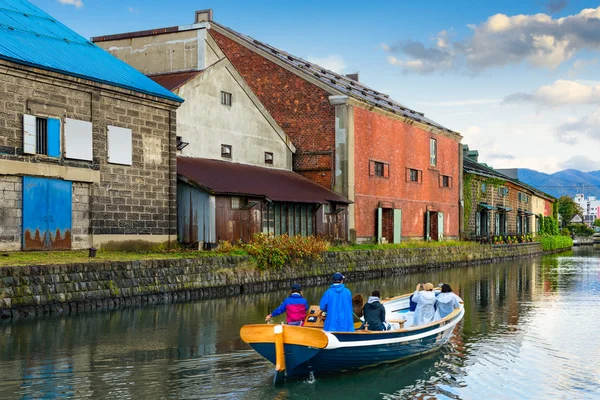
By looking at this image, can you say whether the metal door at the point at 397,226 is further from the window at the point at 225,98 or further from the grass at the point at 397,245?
the window at the point at 225,98

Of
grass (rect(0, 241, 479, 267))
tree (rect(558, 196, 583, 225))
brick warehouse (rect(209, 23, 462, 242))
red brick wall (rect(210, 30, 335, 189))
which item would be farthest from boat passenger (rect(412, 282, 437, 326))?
tree (rect(558, 196, 583, 225))

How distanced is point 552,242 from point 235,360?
6553cm

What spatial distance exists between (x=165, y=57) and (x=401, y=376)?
28.0 meters

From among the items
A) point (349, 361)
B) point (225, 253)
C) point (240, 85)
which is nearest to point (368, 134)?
point (240, 85)

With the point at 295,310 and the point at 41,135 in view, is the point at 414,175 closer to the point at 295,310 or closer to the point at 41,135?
the point at 41,135

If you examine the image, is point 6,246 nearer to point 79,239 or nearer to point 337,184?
point 79,239

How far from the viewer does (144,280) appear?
78.4ft

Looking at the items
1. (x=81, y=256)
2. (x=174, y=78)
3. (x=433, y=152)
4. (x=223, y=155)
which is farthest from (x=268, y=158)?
(x=433, y=152)

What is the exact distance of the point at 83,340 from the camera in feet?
57.6

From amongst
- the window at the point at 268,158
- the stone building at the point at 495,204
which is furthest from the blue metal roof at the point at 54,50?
the stone building at the point at 495,204

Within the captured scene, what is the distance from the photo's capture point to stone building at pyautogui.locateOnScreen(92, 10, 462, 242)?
3972cm

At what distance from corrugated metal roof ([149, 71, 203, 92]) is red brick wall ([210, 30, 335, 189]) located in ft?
24.6

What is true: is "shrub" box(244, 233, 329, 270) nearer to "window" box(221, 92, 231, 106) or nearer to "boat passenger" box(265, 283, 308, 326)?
"window" box(221, 92, 231, 106)

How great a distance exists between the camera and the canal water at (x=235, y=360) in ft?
43.6
